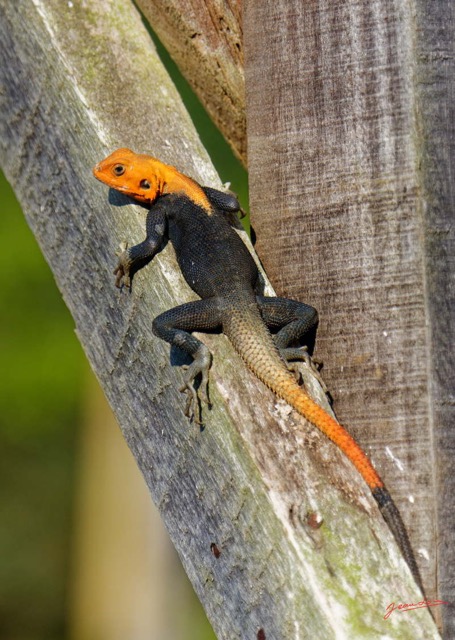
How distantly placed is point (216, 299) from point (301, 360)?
0.48 meters

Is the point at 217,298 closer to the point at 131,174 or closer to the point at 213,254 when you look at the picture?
the point at 213,254

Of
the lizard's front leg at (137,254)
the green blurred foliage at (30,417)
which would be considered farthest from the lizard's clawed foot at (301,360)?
the green blurred foliage at (30,417)

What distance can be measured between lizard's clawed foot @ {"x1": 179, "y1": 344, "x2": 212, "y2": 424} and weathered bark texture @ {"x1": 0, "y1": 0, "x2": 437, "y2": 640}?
0.02 m

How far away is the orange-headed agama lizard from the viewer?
1.82 m

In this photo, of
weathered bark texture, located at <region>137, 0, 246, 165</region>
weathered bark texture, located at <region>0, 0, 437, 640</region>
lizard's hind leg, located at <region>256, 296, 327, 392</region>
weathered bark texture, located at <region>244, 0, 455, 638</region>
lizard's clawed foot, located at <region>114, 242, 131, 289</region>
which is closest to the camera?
weathered bark texture, located at <region>0, 0, 437, 640</region>

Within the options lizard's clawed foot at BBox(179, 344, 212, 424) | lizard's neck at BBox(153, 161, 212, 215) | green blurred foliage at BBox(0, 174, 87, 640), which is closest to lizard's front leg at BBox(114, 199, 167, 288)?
lizard's clawed foot at BBox(179, 344, 212, 424)

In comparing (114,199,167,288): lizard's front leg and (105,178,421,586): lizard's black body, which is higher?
(114,199,167,288): lizard's front leg

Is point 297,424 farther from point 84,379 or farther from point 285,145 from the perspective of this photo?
point 84,379

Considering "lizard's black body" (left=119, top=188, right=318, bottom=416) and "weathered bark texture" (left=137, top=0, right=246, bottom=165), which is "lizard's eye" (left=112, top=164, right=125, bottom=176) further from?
"weathered bark texture" (left=137, top=0, right=246, bottom=165)

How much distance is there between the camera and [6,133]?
2381 mm

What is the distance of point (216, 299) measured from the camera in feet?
8.73

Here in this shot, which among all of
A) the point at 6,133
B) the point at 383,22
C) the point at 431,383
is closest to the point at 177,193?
the point at 6,133

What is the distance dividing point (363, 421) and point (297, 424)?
0.27 m

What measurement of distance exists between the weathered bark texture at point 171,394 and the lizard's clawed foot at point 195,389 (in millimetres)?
22
